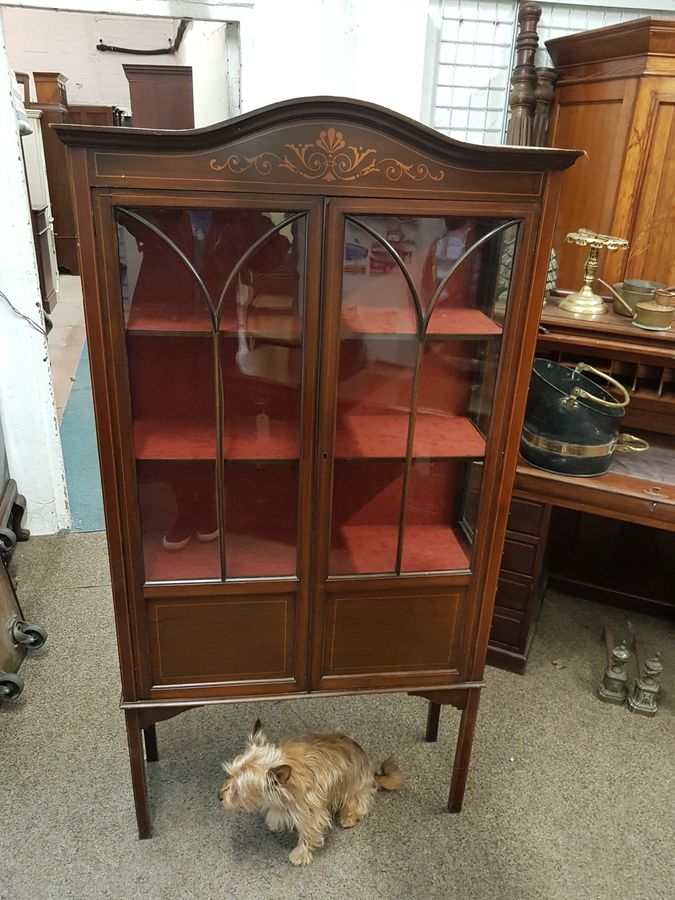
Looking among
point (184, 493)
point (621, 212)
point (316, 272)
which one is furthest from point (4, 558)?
point (621, 212)

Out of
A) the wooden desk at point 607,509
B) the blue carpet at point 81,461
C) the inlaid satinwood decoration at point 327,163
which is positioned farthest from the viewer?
the blue carpet at point 81,461

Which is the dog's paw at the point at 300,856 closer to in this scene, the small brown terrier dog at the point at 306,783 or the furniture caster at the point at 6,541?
the small brown terrier dog at the point at 306,783

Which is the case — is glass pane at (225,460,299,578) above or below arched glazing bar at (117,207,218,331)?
below

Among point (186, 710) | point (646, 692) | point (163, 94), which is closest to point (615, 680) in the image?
point (646, 692)

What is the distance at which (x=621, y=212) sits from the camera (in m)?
2.22

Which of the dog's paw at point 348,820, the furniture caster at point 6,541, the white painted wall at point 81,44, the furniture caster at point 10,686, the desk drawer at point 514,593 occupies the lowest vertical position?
the dog's paw at point 348,820

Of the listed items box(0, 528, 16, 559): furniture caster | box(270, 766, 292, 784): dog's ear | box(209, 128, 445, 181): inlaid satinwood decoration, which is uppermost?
box(209, 128, 445, 181): inlaid satinwood decoration

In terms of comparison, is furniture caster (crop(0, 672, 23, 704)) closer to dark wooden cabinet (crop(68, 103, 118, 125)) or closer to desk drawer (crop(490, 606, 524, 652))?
desk drawer (crop(490, 606, 524, 652))

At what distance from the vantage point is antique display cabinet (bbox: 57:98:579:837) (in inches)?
46.5

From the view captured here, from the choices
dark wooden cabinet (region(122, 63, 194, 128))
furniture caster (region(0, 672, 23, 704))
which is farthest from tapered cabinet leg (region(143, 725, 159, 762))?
dark wooden cabinet (region(122, 63, 194, 128))

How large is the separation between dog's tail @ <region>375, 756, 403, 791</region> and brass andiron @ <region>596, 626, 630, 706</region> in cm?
79

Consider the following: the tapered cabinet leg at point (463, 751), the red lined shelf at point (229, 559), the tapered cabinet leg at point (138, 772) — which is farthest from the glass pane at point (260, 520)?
the tapered cabinet leg at point (463, 751)

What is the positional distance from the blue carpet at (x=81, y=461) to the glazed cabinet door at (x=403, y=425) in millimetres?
1584

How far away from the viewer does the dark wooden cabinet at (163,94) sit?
312 centimetres
